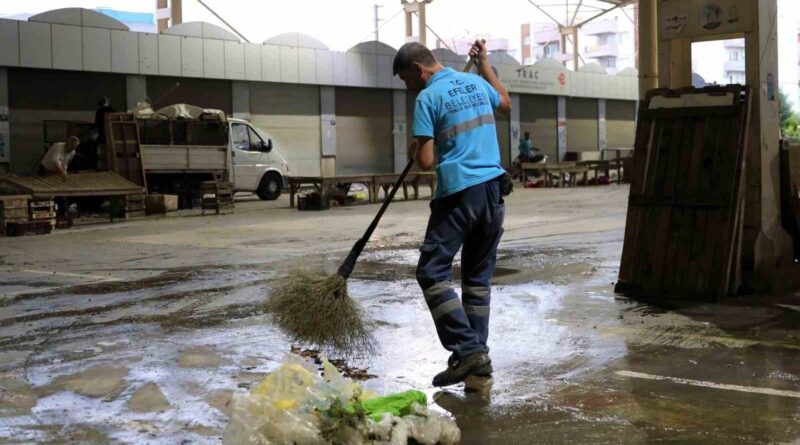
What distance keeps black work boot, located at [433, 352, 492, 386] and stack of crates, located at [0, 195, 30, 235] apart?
13122 millimetres

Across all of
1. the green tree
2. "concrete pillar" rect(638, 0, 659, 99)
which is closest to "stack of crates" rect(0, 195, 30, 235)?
"concrete pillar" rect(638, 0, 659, 99)

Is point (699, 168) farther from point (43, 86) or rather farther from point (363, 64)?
point (363, 64)

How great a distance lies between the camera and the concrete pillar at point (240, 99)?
28.5 m

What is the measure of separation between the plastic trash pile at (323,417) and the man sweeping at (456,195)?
38.1 inches

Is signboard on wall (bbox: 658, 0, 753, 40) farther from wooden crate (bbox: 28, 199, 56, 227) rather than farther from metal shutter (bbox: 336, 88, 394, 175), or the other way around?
metal shutter (bbox: 336, 88, 394, 175)

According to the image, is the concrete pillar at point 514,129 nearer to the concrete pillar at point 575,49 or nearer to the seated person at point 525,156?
the seated person at point 525,156

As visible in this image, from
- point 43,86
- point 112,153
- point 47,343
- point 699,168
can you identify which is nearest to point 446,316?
point 47,343

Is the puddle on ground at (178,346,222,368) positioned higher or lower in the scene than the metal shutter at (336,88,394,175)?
lower

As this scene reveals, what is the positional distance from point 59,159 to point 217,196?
3.40m

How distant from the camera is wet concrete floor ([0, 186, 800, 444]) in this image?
166 inches

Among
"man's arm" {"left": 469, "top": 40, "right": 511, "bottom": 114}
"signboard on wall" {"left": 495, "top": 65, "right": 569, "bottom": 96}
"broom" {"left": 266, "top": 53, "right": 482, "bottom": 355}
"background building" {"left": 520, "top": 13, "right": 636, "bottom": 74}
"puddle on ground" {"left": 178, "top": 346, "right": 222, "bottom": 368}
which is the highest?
"background building" {"left": 520, "top": 13, "right": 636, "bottom": 74}

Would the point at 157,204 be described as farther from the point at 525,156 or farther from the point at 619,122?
the point at 619,122

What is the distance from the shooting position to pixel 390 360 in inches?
218

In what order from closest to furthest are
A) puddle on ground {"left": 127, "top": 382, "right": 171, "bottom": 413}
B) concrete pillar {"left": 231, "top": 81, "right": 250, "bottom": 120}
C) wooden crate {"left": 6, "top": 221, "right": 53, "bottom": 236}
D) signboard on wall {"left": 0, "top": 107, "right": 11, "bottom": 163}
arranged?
puddle on ground {"left": 127, "top": 382, "right": 171, "bottom": 413}
wooden crate {"left": 6, "top": 221, "right": 53, "bottom": 236}
signboard on wall {"left": 0, "top": 107, "right": 11, "bottom": 163}
concrete pillar {"left": 231, "top": 81, "right": 250, "bottom": 120}
